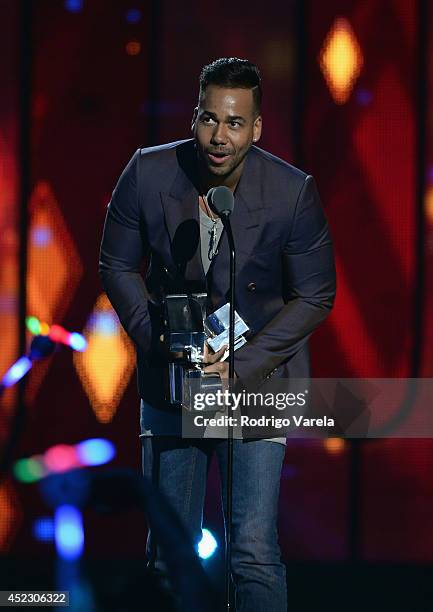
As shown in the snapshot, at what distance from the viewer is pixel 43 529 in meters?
4.32

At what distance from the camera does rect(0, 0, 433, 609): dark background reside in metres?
4.17

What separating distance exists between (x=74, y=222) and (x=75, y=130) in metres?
0.37

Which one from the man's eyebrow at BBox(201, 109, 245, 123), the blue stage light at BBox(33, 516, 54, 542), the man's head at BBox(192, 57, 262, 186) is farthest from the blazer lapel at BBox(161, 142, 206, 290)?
the blue stage light at BBox(33, 516, 54, 542)

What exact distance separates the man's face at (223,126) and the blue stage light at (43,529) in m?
2.12

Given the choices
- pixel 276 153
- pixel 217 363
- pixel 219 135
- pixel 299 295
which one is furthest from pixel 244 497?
pixel 276 153

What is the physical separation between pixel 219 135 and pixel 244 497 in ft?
3.19

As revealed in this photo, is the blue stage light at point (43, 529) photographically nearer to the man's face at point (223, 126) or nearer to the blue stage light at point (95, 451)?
the blue stage light at point (95, 451)

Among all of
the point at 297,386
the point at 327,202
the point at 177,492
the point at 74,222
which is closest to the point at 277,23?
the point at 327,202

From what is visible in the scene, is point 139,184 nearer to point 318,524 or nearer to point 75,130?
point 75,130

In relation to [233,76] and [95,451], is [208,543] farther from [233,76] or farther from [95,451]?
[233,76]

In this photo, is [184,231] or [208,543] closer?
[184,231]

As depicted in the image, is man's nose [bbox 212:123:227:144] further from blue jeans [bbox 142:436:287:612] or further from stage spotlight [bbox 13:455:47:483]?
stage spotlight [bbox 13:455:47:483]

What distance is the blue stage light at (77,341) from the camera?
4.26 m

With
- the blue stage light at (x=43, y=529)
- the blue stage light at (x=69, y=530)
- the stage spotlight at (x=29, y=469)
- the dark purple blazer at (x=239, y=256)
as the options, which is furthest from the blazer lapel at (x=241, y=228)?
the blue stage light at (x=43, y=529)
